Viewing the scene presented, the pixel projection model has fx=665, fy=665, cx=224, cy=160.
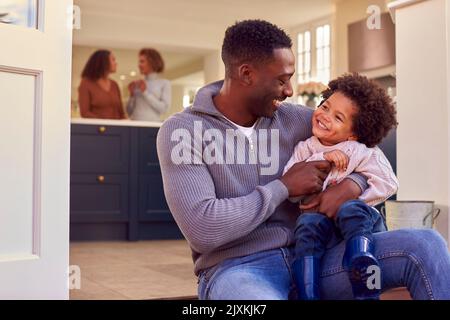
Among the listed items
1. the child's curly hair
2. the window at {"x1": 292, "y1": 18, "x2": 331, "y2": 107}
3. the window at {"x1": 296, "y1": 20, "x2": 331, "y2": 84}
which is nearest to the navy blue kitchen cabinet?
the window at {"x1": 292, "y1": 18, "x2": 331, "y2": 107}

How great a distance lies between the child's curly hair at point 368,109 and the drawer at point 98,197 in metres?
3.88

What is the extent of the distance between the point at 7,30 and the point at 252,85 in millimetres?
706

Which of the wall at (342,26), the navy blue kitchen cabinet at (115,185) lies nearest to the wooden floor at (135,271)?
the navy blue kitchen cabinet at (115,185)

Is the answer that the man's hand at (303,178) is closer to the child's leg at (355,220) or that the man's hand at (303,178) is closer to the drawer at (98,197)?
the child's leg at (355,220)

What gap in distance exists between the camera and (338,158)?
1453mm

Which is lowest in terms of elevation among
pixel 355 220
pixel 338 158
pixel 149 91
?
pixel 355 220

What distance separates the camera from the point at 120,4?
752 cm

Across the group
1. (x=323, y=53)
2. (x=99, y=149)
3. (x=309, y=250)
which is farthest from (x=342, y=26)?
(x=309, y=250)

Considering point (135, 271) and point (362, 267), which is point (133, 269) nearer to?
point (135, 271)

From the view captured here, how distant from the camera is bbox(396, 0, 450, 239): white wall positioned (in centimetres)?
266

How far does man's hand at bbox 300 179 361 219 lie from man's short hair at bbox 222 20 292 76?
32 centimetres

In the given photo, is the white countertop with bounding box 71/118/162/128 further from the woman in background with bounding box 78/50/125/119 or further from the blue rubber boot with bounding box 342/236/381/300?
the blue rubber boot with bounding box 342/236/381/300

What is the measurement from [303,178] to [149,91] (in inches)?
170
